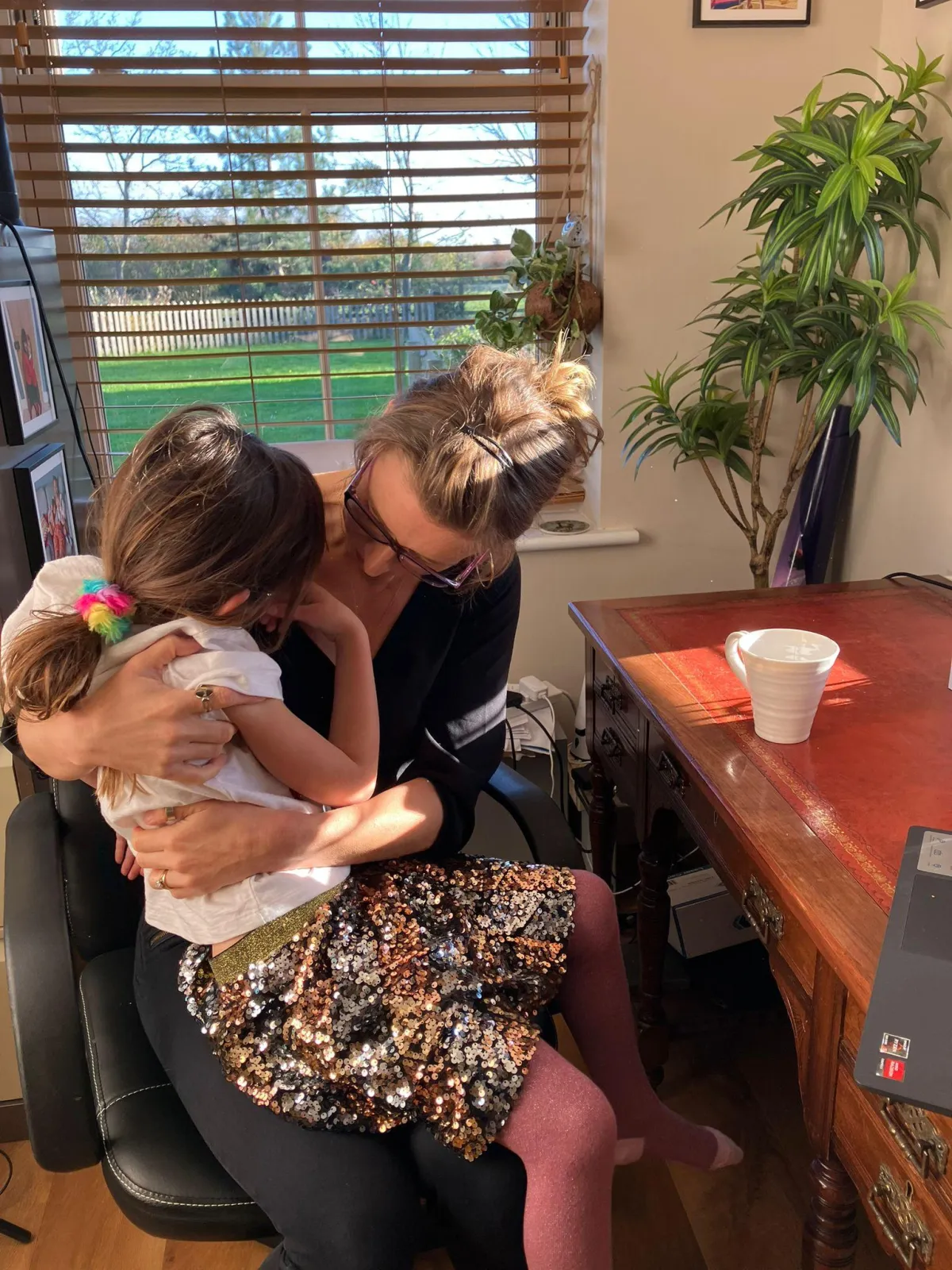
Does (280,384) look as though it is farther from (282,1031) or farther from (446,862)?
(282,1031)

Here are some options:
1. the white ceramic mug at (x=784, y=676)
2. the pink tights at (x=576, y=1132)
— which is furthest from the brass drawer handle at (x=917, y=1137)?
the white ceramic mug at (x=784, y=676)

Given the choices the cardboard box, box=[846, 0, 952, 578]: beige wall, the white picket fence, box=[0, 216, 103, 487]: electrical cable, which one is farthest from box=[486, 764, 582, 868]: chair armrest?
the white picket fence

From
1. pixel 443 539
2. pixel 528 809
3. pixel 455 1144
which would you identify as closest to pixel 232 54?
pixel 443 539

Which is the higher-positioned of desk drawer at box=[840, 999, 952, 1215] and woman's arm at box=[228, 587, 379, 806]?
woman's arm at box=[228, 587, 379, 806]

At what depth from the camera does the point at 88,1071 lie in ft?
3.25

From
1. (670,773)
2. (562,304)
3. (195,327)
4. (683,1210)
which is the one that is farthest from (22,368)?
(683,1210)

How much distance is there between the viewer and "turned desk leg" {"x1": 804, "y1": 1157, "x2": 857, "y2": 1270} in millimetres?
958

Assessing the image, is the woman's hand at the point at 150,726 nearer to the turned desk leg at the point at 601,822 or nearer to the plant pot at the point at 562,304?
the turned desk leg at the point at 601,822

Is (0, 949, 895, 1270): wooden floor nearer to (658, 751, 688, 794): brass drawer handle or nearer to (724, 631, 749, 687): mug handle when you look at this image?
(658, 751, 688, 794): brass drawer handle

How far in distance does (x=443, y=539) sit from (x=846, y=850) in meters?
0.50

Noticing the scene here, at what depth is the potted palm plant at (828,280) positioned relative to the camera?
1.52 metres

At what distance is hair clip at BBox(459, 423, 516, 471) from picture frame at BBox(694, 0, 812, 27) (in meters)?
1.35

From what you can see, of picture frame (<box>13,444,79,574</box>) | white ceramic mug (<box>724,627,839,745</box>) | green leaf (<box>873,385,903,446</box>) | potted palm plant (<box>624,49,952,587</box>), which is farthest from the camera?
green leaf (<box>873,385,903,446</box>)

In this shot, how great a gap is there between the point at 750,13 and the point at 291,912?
1814mm
